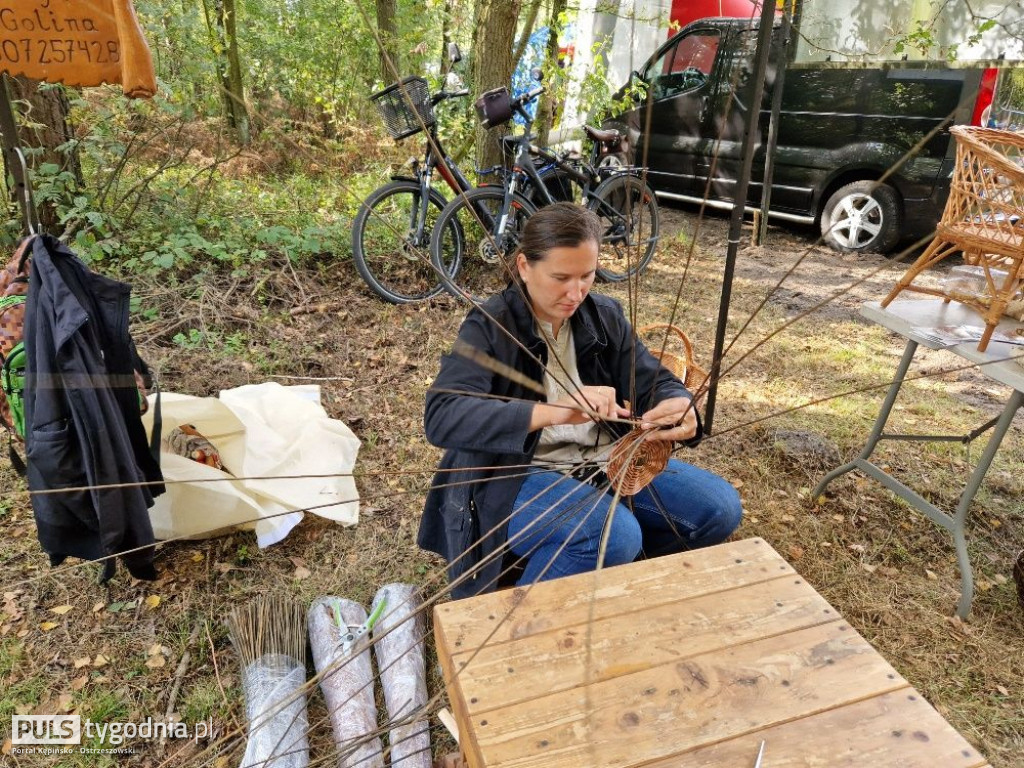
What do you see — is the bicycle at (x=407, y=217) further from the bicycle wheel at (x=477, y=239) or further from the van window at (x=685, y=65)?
the van window at (x=685, y=65)

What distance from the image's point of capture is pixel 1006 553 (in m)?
2.33

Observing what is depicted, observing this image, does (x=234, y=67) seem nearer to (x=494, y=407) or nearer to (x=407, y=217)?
(x=407, y=217)

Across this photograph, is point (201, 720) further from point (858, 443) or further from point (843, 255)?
point (843, 255)

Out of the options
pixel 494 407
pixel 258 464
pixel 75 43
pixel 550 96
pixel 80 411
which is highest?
pixel 550 96

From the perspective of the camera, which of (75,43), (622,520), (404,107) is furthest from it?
(404,107)

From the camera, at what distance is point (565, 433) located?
170 cm

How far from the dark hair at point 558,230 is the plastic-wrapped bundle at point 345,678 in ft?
3.11

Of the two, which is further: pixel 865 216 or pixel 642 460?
pixel 865 216

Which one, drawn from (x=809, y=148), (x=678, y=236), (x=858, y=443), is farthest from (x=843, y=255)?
(x=858, y=443)

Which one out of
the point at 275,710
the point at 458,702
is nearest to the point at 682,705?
the point at 458,702

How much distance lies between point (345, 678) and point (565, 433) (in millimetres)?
813

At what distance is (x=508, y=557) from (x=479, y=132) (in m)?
3.53

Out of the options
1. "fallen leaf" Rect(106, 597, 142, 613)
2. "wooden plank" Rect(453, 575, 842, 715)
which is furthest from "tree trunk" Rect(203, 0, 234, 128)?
"wooden plank" Rect(453, 575, 842, 715)

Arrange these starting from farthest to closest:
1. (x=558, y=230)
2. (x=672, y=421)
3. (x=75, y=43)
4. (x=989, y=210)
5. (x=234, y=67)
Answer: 1. (x=234, y=67)
2. (x=989, y=210)
3. (x=75, y=43)
4. (x=558, y=230)
5. (x=672, y=421)
